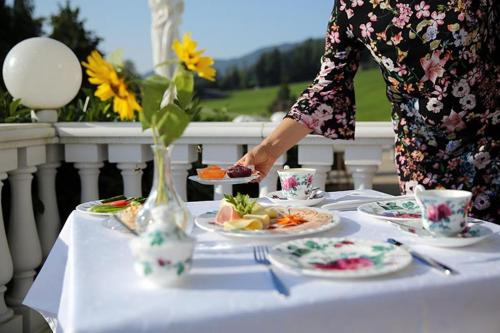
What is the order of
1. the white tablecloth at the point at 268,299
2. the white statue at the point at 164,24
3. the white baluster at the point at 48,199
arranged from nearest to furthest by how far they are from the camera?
the white tablecloth at the point at 268,299 → the white baluster at the point at 48,199 → the white statue at the point at 164,24

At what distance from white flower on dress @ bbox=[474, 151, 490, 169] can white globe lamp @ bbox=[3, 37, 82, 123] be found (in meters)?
1.96

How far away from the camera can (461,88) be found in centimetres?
182

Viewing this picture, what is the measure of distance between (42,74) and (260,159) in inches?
57.0

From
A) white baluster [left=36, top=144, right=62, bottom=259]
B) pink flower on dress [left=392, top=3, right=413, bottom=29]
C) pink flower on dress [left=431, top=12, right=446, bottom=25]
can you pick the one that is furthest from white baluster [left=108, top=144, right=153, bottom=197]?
pink flower on dress [left=431, top=12, right=446, bottom=25]

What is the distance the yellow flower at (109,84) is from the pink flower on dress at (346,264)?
44 cm

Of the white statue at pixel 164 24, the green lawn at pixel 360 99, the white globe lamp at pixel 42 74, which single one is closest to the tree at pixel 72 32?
the green lawn at pixel 360 99

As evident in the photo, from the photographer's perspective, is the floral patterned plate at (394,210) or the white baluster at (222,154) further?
the white baluster at (222,154)

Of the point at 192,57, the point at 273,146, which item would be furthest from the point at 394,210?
the point at 192,57

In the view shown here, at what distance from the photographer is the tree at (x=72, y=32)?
72.7ft

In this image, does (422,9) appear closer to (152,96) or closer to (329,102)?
(329,102)

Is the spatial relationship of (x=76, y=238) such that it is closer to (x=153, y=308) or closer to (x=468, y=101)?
(x=153, y=308)


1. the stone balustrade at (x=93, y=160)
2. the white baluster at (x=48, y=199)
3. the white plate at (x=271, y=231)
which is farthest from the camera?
the white baluster at (x=48, y=199)

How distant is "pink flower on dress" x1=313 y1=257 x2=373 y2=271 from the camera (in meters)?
1.01

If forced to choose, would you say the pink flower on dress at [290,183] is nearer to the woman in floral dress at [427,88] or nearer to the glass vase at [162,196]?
the woman in floral dress at [427,88]
